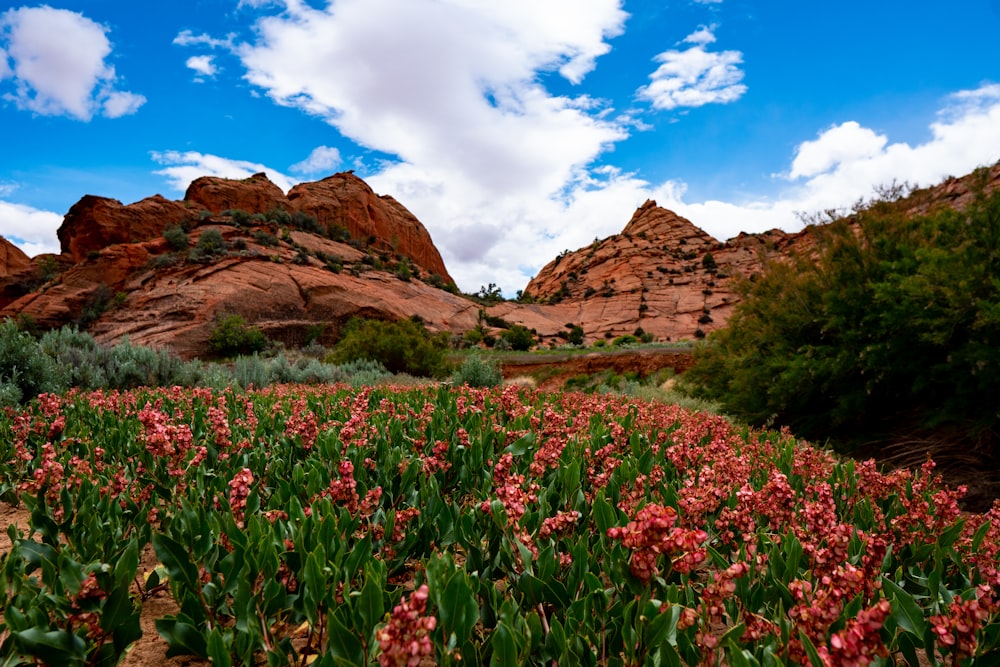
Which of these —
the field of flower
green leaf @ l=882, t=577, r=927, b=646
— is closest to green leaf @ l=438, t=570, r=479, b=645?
the field of flower

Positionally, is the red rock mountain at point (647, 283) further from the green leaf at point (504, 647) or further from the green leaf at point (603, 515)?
the green leaf at point (504, 647)

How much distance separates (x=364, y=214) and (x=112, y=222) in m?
27.1

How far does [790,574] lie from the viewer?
1795mm

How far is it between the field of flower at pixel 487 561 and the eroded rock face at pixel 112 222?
47.6 metres

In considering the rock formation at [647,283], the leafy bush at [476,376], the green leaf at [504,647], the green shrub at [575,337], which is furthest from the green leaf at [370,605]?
the green shrub at [575,337]

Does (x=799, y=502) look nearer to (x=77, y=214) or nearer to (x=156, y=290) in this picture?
(x=156, y=290)

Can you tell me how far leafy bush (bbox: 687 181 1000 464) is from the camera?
6043 mm

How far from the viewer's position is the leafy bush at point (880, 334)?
6.04 meters

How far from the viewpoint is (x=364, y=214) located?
65.1 meters

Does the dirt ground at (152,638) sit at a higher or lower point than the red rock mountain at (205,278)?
lower

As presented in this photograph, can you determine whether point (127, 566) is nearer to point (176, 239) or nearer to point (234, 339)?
point (234, 339)

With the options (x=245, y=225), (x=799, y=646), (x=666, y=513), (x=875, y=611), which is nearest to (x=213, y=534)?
(x=666, y=513)

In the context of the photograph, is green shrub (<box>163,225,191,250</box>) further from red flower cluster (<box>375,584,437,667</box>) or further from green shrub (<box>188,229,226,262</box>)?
red flower cluster (<box>375,584,437,667</box>)

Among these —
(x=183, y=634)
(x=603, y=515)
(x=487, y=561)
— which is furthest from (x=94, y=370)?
(x=603, y=515)
